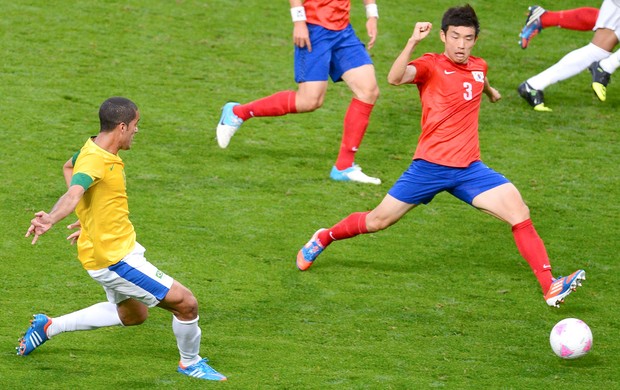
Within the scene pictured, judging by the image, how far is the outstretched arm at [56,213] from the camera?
5.04 metres

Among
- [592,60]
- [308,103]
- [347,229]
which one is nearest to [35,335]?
[347,229]

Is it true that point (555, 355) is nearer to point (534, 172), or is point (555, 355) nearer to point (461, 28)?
point (461, 28)

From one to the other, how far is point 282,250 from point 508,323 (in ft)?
6.18

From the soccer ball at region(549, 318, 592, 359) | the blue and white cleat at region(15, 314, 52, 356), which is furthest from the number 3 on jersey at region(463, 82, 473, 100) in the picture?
the blue and white cleat at region(15, 314, 52, 356)

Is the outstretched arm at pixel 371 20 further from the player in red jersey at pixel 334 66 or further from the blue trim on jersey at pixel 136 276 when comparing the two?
the blue trim on jersey at pixel 136 276

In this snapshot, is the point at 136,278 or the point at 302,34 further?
the point at 302,34

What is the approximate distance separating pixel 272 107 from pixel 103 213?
3.97 metres

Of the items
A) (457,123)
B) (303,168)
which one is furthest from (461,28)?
(303,168)

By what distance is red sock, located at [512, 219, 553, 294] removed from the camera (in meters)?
6.62

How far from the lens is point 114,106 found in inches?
221

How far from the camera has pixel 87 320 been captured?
6016mm

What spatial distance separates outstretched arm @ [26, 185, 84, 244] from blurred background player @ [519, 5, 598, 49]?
729 centimetres

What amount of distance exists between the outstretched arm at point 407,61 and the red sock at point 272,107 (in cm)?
255

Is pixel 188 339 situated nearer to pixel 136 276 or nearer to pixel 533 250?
→ pixel 136 276
